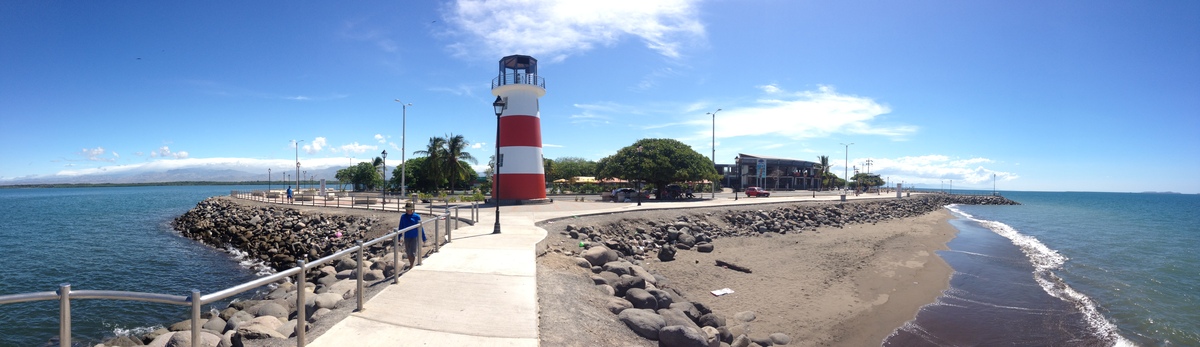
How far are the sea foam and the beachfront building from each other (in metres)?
52.7

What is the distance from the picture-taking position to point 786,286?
14.4 meters

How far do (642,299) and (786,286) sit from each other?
6.80 meters

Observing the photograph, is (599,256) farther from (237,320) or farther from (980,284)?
(980,284)

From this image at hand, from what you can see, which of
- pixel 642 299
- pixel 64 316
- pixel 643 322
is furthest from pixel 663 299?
pixel 64 316

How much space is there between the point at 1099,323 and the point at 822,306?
617cm

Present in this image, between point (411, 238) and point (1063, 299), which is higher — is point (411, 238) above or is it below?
above

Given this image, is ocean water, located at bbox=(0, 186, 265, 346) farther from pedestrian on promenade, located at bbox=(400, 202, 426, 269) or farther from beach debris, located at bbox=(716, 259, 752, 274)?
beach debris, located at bbox=(716, 259, 752, 274)

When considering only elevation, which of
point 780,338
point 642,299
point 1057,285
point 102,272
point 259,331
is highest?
point 259,331

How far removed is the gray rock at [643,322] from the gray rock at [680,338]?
153 mm

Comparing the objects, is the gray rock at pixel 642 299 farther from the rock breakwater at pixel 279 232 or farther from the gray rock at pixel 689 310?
the rock breakwater at pixel 279 232

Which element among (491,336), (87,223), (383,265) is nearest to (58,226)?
(87,223)

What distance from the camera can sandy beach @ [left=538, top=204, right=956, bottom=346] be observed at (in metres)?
7.80

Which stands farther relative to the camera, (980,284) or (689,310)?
(980,284)

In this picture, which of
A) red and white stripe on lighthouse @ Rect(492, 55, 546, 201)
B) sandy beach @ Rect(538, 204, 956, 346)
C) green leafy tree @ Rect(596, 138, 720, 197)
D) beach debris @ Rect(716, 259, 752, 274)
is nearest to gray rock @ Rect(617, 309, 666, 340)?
sandy beach @ Rect(538, 204, 956, 346)
